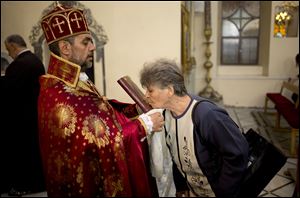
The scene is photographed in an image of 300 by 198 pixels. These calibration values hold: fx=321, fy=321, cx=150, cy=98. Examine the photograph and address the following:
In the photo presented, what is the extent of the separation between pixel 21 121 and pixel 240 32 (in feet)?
22.3

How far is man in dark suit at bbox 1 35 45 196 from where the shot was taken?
344cm

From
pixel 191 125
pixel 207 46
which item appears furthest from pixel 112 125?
pixel 207 46

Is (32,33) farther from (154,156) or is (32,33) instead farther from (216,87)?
(216,87)

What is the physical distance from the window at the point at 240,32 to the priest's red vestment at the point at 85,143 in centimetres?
740

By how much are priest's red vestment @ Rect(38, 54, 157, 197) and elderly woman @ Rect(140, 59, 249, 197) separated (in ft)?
0.88

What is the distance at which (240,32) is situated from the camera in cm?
875

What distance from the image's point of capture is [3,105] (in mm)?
3494

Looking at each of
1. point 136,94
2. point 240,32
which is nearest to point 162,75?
point 136,94

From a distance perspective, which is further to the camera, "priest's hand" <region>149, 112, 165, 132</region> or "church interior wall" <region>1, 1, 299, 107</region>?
"church interior wall" <region>1, 1, 299, 107</region>

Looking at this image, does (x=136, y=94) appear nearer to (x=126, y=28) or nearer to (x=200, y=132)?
(x=200, y=132)

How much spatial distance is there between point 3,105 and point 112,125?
6.98 ft

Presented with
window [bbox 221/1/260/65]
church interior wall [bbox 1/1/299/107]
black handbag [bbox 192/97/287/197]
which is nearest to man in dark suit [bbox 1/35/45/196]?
church interior wall [bbox 1/1/299/107]

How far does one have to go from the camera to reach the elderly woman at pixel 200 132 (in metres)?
1.62

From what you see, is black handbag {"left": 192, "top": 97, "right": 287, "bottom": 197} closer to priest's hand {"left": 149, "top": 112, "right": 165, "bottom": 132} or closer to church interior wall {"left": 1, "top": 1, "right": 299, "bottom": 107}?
priest's hand {"left": 149, "top": 112, "right": 165, "bottom": 132}
